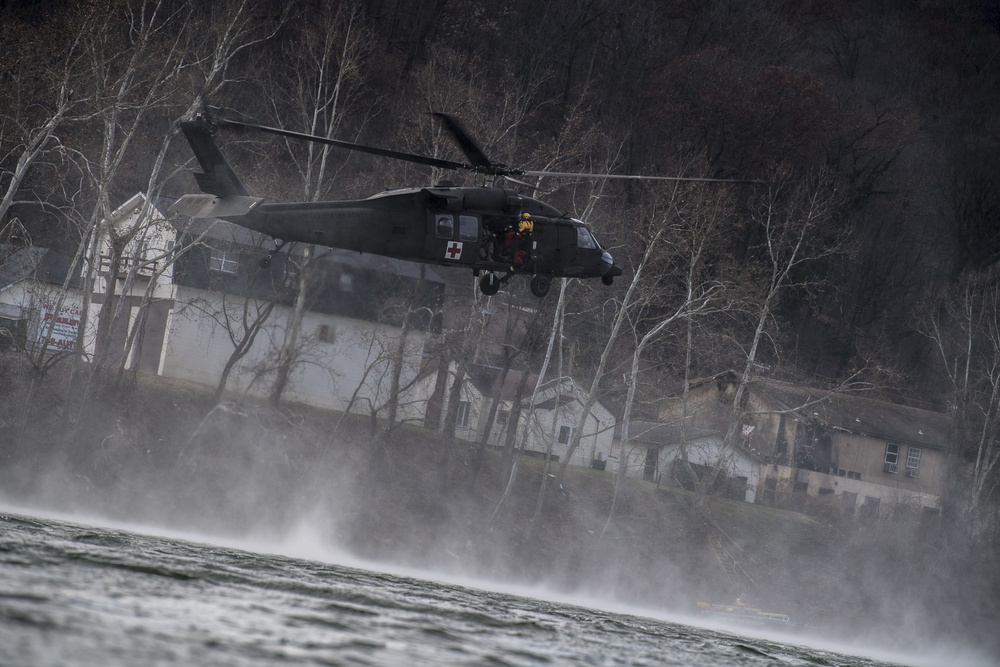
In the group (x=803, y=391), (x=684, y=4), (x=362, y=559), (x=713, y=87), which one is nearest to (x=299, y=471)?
(x=362, y=559)

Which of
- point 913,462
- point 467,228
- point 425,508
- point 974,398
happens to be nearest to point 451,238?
point 467,228

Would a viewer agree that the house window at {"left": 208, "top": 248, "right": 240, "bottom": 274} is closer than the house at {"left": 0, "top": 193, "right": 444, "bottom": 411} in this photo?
No

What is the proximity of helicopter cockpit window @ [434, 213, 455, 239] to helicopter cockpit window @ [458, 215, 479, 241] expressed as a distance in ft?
0.53

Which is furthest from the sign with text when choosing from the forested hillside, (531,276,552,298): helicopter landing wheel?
(531,276,552,298): helicopter landing wheel

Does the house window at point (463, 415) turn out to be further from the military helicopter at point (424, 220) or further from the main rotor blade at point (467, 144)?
the main rotor blade at point (467, 144)

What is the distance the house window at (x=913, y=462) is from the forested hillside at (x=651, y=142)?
10.6 ft

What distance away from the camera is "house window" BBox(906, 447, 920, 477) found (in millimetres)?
57156

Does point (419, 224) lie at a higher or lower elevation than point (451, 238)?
higher

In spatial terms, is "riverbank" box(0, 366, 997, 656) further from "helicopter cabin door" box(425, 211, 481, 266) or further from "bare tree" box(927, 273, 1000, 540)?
"helicopter cabin door" box(425, 211, 481, 266)

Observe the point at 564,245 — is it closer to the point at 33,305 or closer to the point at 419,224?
the point at 419,224

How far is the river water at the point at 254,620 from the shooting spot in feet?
30.4

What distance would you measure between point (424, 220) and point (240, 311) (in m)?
21.4

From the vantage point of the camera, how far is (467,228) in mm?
21891

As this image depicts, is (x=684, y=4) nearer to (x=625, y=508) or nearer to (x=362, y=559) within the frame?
(x=625, y=508)
